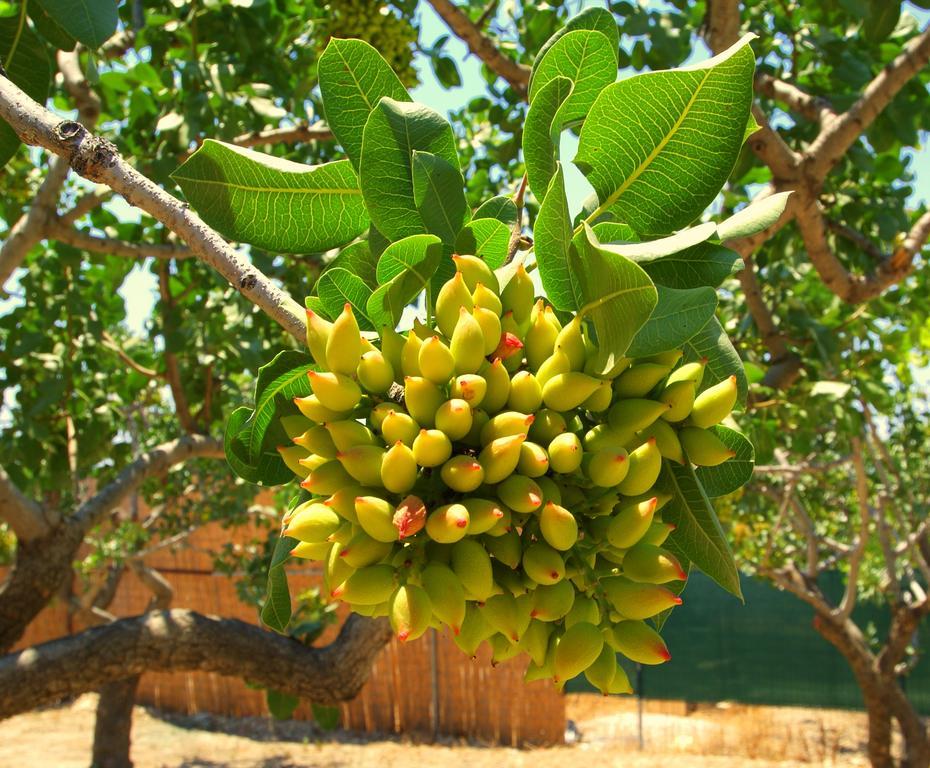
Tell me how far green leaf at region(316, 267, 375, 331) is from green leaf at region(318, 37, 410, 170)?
122 millimetres

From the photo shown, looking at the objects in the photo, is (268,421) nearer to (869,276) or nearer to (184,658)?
(184,658)

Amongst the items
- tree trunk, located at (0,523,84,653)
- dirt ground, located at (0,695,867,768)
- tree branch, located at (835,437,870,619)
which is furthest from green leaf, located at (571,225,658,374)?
dirt ground, located at (0,695,867,768)

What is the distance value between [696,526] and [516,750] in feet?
31.3

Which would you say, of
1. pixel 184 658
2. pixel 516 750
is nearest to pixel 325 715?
pixel 184 658

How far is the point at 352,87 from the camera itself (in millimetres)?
909

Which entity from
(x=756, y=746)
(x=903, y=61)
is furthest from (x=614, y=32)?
(x=756, y=746)

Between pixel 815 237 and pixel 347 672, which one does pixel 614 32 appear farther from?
pixel 347 672

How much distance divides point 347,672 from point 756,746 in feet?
24.9

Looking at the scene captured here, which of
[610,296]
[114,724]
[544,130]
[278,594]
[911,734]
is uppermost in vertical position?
[544,130]

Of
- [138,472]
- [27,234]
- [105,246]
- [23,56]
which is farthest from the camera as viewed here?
[138,472]

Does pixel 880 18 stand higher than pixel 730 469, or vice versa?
pixel 880 18

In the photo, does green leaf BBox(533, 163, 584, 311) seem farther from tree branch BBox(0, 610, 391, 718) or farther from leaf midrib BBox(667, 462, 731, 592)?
tree branch BBox(0, 610, 391, 718)

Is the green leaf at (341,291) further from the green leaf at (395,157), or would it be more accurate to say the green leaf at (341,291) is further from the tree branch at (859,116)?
the tree branch at (859,116)

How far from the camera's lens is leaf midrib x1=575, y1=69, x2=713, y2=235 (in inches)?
30.0
